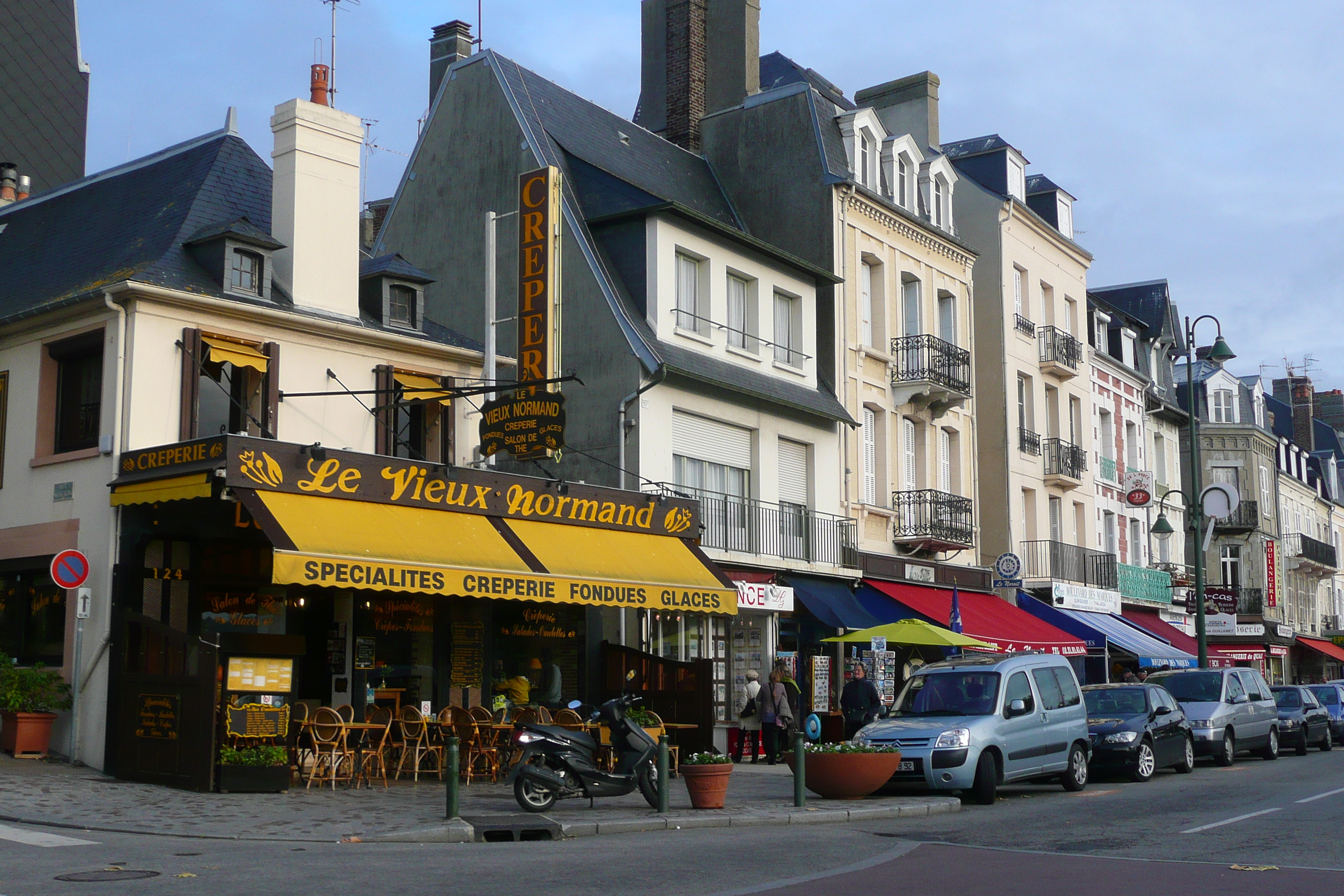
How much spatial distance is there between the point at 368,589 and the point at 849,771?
5.95 m

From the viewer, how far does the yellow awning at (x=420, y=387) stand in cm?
1956

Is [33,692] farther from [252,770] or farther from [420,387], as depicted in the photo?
[420,387]

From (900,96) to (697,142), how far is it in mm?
6749

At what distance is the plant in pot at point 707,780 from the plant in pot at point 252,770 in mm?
4409

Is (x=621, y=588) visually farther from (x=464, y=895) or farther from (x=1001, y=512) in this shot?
(x=1001, y=512)

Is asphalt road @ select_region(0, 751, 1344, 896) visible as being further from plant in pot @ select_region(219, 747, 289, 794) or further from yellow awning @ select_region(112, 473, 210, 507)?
yellow awning @ select_region(112, 473, 210, 507)

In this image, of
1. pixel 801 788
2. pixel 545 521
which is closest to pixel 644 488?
pixel 545 521

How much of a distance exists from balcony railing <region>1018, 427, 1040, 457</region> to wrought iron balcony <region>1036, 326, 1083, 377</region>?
187cm

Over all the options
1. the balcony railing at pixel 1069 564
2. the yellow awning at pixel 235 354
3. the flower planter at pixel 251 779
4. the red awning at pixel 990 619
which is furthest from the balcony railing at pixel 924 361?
the flower planter at pixel 251 779

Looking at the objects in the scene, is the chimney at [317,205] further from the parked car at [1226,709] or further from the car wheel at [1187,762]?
the parked car at [1226,709]

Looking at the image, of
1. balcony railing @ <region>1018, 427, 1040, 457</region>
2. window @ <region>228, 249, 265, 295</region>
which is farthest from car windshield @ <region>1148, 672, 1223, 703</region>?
window @ <region>228, 249, 265, 295</region>

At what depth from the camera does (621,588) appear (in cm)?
1884

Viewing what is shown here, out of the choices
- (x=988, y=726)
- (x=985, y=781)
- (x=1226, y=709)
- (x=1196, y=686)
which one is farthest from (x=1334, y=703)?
(x=985, y=781)

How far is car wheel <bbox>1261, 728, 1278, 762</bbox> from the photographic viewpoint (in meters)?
24.5
